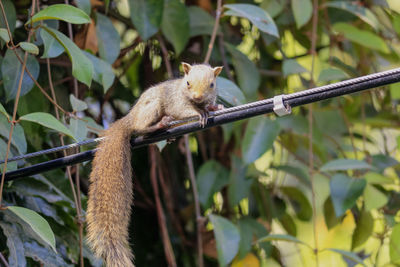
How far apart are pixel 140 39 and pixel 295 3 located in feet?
2.51

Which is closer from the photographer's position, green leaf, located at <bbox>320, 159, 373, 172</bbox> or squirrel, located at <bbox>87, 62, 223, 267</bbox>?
squirrel, located at <bbox>87, 62, 223, 267</bbox>

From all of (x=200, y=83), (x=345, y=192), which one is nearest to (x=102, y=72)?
(x=200, y=83)

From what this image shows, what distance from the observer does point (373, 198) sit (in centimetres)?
310

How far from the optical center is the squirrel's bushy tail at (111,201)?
202 centimetres

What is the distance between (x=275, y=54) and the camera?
3801 mm

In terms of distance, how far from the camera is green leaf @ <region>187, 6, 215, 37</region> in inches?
131

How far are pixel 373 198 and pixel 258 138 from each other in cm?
60

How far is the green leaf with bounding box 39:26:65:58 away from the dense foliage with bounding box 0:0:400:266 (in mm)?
166

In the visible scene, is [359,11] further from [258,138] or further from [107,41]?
[107,41]

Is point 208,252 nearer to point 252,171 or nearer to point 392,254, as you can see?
point 252,171

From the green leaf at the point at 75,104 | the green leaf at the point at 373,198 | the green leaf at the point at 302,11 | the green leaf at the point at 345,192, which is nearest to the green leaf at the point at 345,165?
the green leaf at the point at 345,192

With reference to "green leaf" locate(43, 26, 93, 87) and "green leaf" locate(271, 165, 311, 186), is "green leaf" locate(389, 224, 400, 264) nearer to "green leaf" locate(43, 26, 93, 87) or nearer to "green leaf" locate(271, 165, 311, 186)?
"green leaf" locate(271, 165, 311, 186)

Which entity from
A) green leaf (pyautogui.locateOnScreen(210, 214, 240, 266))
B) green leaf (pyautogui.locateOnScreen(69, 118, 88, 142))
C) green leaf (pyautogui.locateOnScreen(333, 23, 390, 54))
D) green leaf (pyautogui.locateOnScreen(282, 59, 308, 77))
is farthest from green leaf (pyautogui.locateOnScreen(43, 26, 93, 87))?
green leaf (pyautogui.locateOnScreen(333, 23, 390, 54))

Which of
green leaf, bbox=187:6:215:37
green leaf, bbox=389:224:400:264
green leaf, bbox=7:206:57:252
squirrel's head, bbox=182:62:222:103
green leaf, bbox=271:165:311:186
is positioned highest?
green leaf, bbox=187:6:215:37
